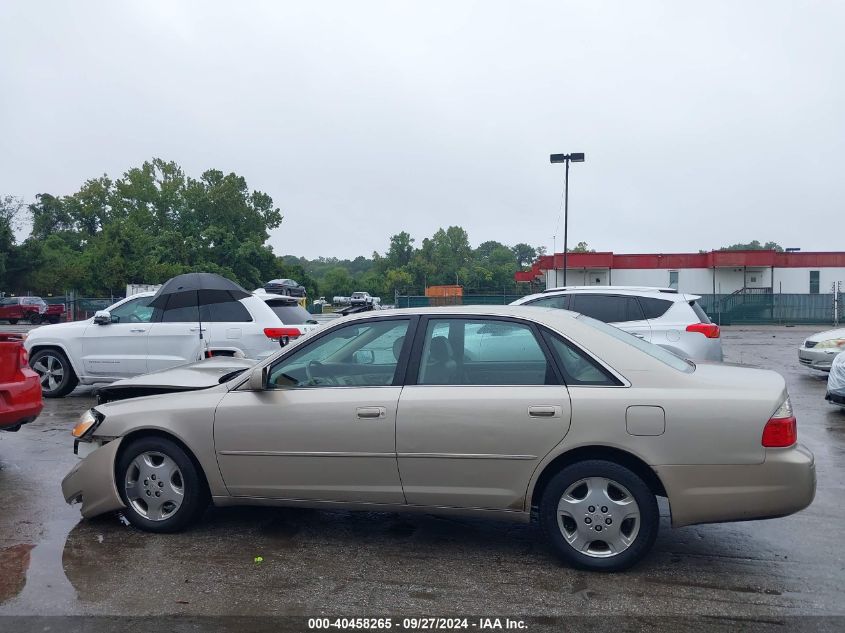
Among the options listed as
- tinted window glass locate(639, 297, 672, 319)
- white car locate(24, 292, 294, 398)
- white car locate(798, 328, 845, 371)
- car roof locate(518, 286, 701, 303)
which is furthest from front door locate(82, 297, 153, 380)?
white car locate(798, 328, 845, 371)

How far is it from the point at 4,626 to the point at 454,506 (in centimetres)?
243

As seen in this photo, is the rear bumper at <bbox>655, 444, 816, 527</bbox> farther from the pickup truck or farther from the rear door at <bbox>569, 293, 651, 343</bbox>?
the pickup truck

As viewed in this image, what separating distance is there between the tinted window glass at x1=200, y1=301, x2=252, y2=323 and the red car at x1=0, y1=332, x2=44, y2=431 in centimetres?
338

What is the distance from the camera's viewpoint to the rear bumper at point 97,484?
15.8 ft

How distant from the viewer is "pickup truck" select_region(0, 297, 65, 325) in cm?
3759

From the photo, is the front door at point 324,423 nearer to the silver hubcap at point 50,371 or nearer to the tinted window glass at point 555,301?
the tinted window glass at point 555,301

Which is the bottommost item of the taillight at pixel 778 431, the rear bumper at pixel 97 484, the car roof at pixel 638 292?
the rear bumper at pixel 97 484

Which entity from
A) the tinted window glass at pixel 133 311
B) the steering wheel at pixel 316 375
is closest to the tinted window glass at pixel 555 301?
the tinted window glass at pixel 133 311

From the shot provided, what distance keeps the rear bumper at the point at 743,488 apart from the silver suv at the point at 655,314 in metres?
5.73

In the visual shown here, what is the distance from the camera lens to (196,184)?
62688 mm

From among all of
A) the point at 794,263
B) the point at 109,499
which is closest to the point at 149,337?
the point at 109,499

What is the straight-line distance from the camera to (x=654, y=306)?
33.3 feet

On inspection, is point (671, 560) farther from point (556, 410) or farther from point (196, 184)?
point (196, 184)

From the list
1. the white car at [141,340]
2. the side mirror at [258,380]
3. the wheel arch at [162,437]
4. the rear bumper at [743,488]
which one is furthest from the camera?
the white car at [141,340]
